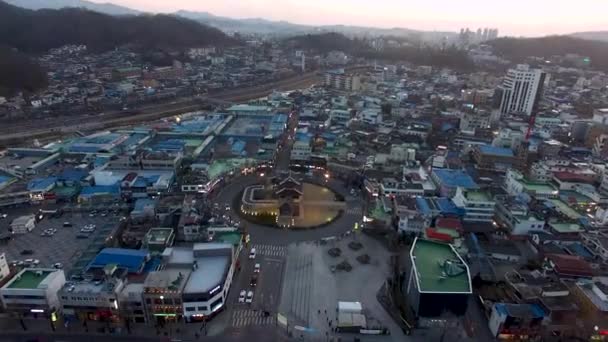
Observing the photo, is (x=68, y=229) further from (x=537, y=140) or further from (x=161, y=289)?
(x=537, y=140)

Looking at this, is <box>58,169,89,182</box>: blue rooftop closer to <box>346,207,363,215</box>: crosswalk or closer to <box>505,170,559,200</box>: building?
A: <box>346,207,363,215</box>: crosswalk

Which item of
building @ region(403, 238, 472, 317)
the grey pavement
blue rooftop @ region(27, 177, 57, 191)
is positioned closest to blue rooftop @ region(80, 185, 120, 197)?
blue rooftop @ region(27, 177, 57, 191)

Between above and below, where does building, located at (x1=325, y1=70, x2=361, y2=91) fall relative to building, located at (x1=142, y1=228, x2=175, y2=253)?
above

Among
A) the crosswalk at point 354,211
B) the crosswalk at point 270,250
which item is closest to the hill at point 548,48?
the crosswalk at point 354,211

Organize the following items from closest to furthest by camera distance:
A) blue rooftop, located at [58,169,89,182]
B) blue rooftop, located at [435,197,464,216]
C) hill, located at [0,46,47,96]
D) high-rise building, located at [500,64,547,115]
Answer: blue rooftop, located at [435,197,464,216] → blue rooftop, located at [58,169,89,182] → high-rise building, located at [500,64,547,115] → hill, located at [0,46,47,96]

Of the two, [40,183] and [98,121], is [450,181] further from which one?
[98,121]
